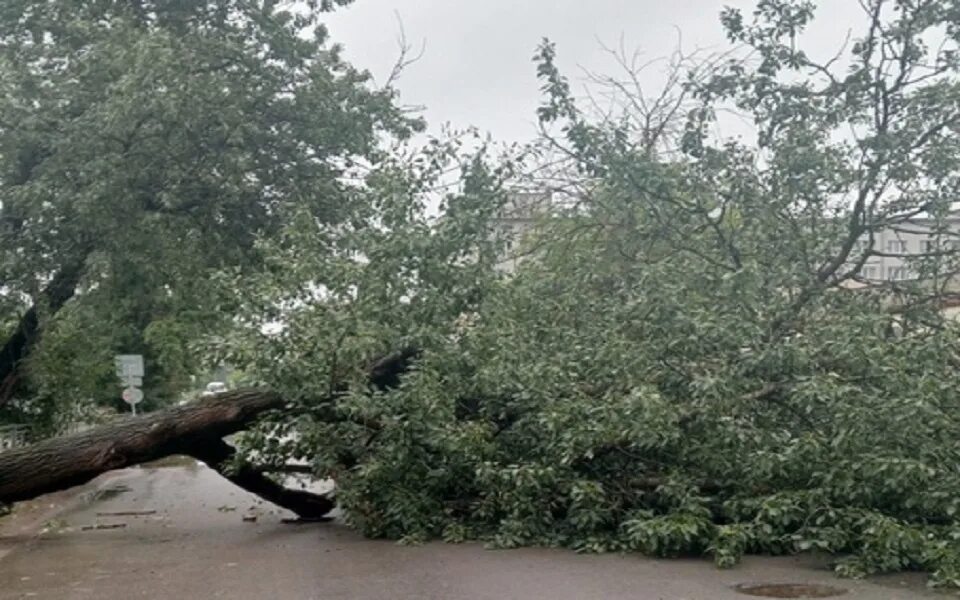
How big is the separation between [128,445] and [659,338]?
6347 mm

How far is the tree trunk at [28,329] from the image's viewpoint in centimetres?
1681

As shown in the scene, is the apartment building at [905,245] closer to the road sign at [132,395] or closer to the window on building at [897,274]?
the window on building at [897,274]

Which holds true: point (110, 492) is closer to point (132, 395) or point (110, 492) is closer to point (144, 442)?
point (132, 395)

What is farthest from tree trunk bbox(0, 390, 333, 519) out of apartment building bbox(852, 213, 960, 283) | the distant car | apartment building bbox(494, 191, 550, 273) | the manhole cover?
apartment building bbox(852, 213, 960, 283)

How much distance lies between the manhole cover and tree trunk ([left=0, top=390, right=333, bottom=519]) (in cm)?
633

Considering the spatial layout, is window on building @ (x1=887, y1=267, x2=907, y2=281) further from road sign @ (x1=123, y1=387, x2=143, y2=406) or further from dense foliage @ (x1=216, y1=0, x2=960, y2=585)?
road sign @ (x1=123, y1=387, x2=143, y2=406)

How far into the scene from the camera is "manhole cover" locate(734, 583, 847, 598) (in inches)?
357

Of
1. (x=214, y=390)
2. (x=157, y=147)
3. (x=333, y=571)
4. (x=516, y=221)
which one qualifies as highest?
(x=157, y=147)

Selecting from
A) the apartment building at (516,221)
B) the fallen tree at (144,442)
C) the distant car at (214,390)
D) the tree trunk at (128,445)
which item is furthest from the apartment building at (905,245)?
the distant car at (214,390)

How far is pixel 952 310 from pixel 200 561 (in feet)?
28.3

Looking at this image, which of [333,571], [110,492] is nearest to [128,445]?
[333,571]

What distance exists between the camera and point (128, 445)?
544 inches

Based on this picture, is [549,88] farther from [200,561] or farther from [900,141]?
[200,561]

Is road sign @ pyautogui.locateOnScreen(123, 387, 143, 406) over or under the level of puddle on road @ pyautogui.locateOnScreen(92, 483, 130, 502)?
over
